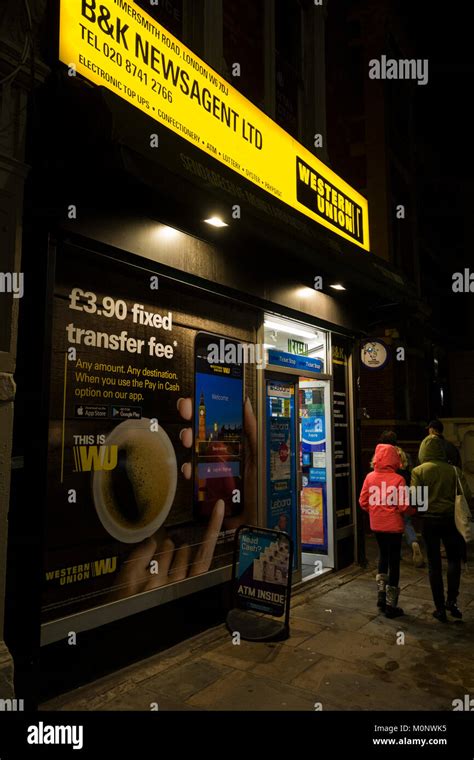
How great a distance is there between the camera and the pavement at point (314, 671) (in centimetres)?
399

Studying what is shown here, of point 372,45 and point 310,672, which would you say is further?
point 372,45

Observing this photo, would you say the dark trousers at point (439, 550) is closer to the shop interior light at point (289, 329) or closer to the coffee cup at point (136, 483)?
the coffee cup at point (136, 483)

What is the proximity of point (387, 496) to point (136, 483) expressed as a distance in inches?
110

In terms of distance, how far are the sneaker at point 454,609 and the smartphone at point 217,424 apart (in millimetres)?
2583

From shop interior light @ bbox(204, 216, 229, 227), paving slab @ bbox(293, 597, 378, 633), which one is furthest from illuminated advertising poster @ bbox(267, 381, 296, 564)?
shop interior light @ bbox(204, 216, 229, 227)

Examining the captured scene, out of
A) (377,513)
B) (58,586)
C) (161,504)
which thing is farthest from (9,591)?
(377,513)

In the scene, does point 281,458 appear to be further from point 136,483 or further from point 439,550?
point 136,483

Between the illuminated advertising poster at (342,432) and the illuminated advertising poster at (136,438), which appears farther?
the illuminated advertising poster at (342,432)

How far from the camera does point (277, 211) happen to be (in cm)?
595

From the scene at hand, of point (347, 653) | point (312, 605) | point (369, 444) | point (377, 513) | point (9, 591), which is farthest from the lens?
point (369, 444)

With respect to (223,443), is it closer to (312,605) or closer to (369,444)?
(312,605)

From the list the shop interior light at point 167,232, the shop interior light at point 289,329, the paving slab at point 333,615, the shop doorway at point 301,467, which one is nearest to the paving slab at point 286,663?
the paving slab at point 333,615

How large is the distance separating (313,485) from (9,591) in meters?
5.33

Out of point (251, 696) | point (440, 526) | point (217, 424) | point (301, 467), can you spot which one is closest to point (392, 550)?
point (440, 526)
